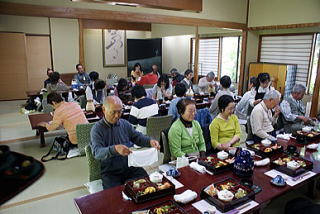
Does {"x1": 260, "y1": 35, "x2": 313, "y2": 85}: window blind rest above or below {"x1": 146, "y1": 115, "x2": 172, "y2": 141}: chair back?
above

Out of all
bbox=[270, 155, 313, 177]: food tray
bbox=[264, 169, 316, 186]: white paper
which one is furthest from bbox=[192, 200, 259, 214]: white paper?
bbox=[270, 155, 313, 177]: food tray

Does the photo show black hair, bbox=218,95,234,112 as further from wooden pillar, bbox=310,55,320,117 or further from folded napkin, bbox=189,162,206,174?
wooden pillar, bbox=310,55,320,117

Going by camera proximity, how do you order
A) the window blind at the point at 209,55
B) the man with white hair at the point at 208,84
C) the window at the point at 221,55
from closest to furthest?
the man with white hair at the point at 208,84 → the window at the point at 221,55 → the window blind at the point at 209,55

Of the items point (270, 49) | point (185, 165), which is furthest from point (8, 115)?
point (270, 49)

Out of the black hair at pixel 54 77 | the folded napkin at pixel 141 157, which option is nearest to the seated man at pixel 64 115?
the folded napkin at pixel 141 157

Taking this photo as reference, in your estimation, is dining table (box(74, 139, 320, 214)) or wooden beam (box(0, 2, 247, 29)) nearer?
dining table (box(74, 139, 320, 214))

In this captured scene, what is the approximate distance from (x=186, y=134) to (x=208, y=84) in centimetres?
415

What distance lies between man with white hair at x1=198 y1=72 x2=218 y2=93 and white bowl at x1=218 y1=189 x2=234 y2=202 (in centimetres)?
479

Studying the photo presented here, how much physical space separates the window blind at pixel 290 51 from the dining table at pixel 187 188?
533 cm

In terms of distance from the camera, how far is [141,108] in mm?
4004

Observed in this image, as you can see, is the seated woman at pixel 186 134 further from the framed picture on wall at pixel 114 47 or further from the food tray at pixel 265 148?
the framed picture on wall at pixel 114 47

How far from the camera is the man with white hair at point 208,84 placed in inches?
257

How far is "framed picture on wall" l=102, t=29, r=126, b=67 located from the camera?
37.0 ft

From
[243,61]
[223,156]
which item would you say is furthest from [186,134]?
[243,61]
